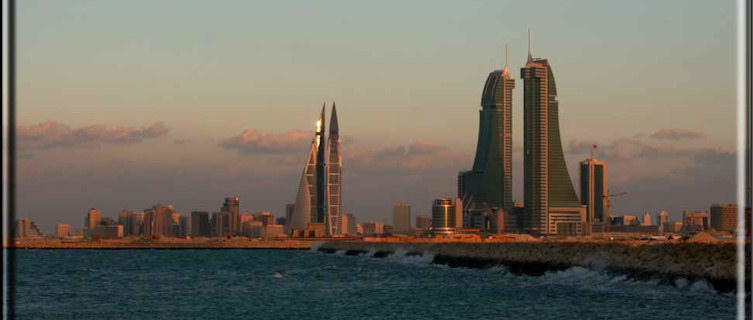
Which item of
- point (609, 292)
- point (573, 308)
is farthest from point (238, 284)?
point (573, 308)

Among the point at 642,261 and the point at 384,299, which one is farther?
the point at 642,261

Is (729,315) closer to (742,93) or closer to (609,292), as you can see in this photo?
(609,292)

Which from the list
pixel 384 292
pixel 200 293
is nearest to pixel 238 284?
pixel 200 293

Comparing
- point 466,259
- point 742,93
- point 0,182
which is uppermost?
point 742,93

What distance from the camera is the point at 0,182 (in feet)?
39.8

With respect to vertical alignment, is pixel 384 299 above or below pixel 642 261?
below

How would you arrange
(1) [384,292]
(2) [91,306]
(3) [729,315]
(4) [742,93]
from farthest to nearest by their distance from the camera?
1. (1) [384,292]
2. (2) [91,306]
3. (3) [729,315]
4. (4) [742,93]

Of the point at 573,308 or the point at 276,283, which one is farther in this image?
the point at 276,283

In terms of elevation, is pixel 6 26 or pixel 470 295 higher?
pixel 6 26

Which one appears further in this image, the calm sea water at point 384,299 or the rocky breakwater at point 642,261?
the rocky breakwater at point 642,261

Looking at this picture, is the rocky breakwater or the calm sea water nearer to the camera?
the calm sea water

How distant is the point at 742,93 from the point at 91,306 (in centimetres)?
4483

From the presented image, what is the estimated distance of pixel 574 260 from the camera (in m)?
75.1

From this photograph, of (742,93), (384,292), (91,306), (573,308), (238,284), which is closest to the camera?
(742,93)
